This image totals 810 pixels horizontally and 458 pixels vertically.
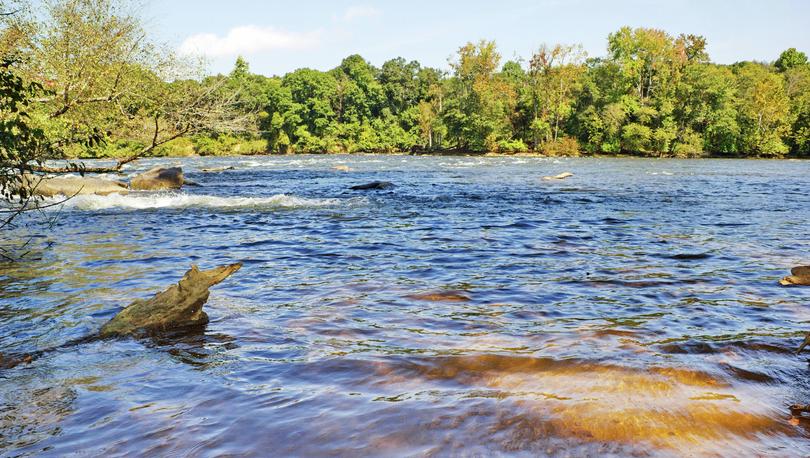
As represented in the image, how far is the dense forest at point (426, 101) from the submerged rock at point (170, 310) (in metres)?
2.36

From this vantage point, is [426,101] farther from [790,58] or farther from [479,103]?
[790,58]

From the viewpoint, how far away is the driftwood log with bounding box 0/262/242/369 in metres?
5.79

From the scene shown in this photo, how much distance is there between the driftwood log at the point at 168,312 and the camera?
579 centimetres

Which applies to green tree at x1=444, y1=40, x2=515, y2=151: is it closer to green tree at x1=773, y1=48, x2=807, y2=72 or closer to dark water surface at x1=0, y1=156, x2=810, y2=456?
green tree at x1=773, y1=48, x2=807, y2=72

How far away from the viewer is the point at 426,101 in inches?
4136

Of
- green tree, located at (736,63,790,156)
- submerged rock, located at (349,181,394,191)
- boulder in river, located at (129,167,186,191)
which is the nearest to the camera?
submerged rock, located at (349,181,394,191)

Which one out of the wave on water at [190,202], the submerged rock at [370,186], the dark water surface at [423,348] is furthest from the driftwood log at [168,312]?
the submerged rock at [370,186]

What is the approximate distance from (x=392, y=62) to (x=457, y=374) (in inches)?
4377

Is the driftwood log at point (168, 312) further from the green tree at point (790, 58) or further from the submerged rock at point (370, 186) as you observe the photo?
the green tree at point (790, 58)

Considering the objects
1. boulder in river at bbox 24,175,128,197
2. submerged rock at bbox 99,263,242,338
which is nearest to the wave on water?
boulder in river at bbox 24,175,128,197

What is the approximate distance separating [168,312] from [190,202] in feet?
50.6

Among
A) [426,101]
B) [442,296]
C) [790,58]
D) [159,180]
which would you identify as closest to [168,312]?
[442,296]

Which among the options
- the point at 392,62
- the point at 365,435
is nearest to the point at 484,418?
the point at 365,435

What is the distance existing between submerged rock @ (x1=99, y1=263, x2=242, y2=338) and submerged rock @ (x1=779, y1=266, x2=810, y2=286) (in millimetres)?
7336
